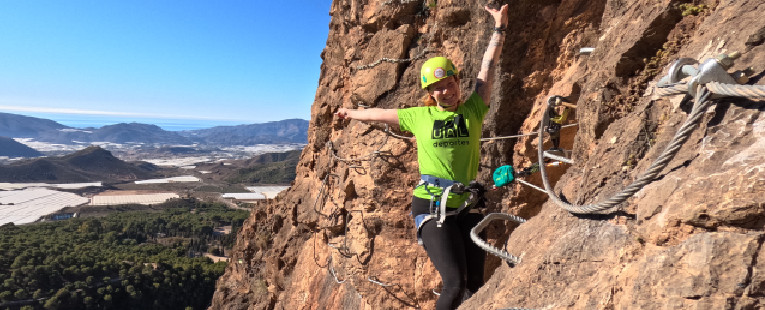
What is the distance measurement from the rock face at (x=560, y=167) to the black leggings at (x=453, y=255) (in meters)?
0.36

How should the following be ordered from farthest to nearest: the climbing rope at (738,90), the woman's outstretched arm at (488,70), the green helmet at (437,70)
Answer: the woman's outstretched arm at (488,70)
the green helmet at (437,70)
the climbing rope at (738,90)

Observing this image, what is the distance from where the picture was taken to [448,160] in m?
3.41

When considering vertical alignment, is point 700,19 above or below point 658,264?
above

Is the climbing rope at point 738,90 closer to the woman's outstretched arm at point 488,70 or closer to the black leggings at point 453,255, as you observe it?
the woman's outstretched arm at point 488,70

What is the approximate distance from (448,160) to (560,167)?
222 centimetres

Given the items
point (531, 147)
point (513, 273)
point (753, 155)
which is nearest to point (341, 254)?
point (531, 147)

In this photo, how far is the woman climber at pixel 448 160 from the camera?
3371 mm

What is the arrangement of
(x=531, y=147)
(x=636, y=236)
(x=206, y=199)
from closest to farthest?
(x=636, y=236)
(x=531, y=147)
(x=206, y=199)

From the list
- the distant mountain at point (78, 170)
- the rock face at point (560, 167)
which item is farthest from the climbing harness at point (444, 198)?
the distant mountain at point (78, 170)

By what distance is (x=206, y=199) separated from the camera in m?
91.5

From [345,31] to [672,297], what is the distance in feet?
27.0

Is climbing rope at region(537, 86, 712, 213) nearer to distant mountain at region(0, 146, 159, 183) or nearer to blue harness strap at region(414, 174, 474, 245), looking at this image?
blue harness strap at region(414, 174, 474, 245)

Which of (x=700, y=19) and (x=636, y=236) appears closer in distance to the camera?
(x=636, y=236)

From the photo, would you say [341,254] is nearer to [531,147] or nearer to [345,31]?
[531,147]
